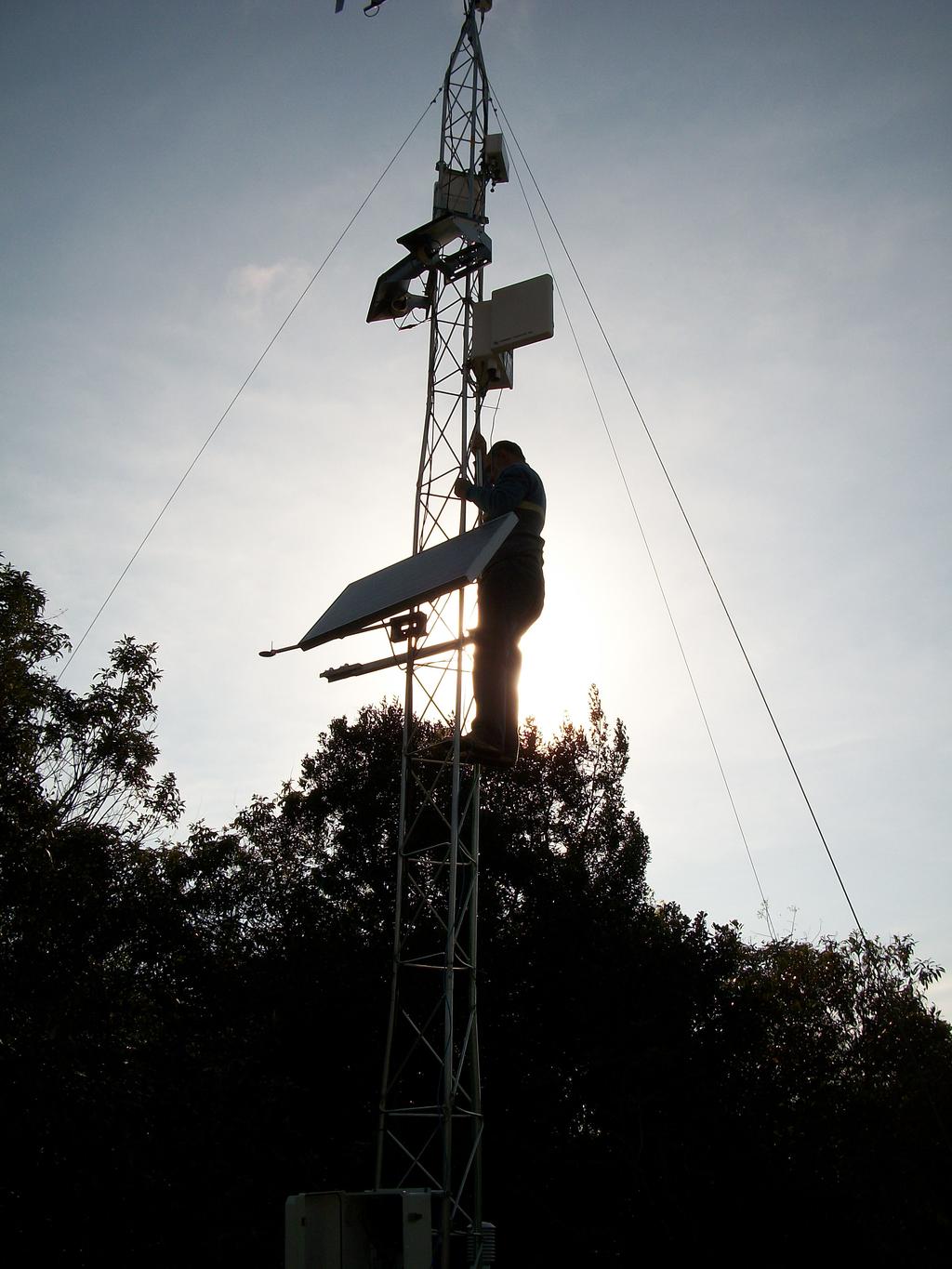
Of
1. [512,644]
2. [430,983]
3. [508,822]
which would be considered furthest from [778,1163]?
[512,644]

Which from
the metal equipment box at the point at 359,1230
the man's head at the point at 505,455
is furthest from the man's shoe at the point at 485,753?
the metal equipment box at the point at 359,1230

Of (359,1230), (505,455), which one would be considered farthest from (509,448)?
(359,1230)

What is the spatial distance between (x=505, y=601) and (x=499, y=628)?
0.51ft

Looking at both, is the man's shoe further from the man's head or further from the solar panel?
the man's head

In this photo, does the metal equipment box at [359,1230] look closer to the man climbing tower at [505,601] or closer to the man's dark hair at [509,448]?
the man climbing tower at [505,601]

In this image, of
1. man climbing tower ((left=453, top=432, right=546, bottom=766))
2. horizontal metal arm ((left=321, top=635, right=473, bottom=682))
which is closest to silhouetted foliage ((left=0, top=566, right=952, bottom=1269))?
horizontal metal arm ((left=321, top=635, right=473, bottom=682))

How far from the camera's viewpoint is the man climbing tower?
17.9 ft

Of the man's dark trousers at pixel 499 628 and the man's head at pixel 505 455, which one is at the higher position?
the man's head at pixel 505 455

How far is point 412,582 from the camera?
18.8ft

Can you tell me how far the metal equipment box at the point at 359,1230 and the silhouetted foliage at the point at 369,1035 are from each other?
537cm

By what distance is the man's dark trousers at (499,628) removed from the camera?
545 centimetres

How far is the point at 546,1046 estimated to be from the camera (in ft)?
45.5

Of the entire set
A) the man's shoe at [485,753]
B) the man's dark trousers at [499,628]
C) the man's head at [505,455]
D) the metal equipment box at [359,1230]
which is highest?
the man's head at [505,455]

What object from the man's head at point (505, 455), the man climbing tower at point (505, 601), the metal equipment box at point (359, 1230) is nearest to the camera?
the metal equipment box at point (359, 1230)
